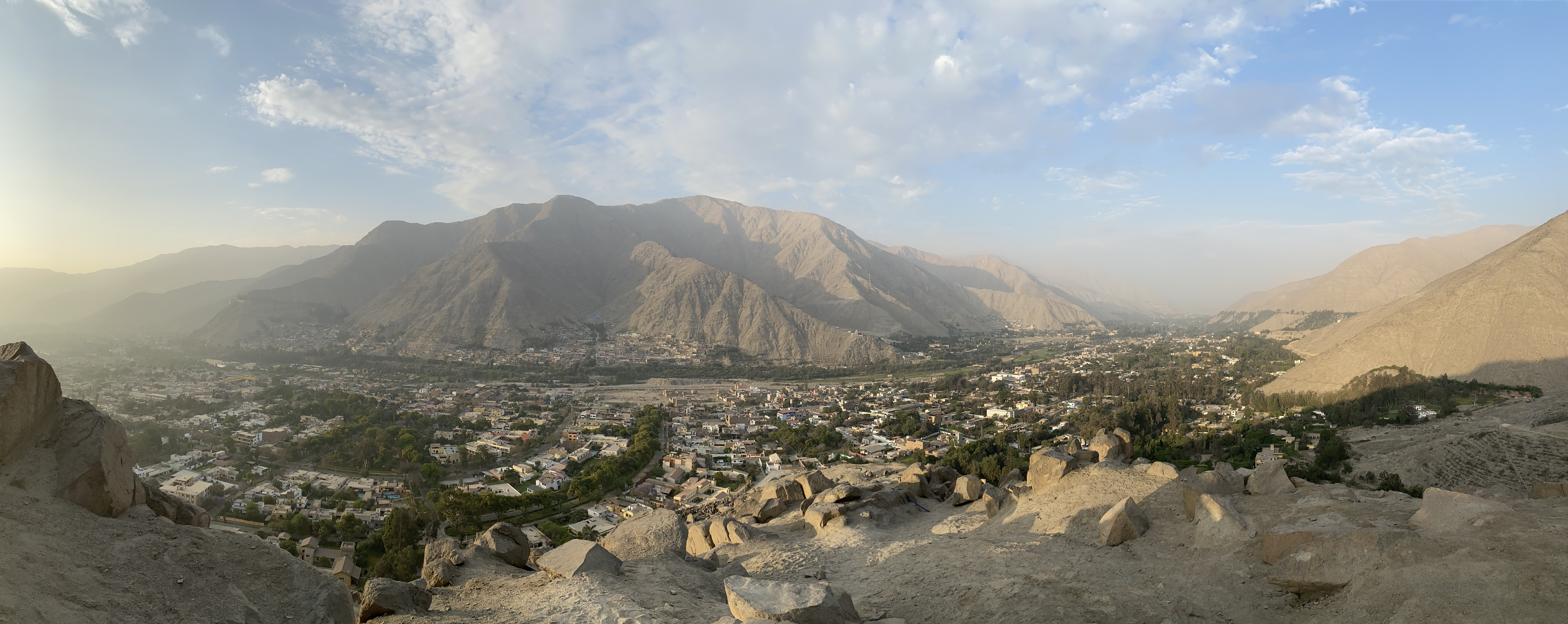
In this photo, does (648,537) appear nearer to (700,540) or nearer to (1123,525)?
(700,540)

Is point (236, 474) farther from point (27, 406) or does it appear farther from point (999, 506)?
point (999, 506)

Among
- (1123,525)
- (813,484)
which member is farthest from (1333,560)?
(813,484)

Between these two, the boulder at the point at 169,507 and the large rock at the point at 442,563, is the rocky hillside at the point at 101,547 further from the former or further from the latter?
the large rock at the point at 442,563

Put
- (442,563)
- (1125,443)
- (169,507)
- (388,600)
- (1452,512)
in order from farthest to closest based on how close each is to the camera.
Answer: (1125,443) → (442,563) → (169,507) → (1452,512) → (388,600)

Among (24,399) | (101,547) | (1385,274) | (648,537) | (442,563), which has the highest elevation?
(1385,274)

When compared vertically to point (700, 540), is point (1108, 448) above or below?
above

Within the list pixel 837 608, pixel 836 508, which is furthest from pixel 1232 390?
pixel 837 608

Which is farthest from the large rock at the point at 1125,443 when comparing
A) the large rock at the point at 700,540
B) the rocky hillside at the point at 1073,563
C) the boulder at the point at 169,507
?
the boulder at the point at 169,507

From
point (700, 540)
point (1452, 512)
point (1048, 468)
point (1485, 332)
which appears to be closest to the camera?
point (1452, 512)
